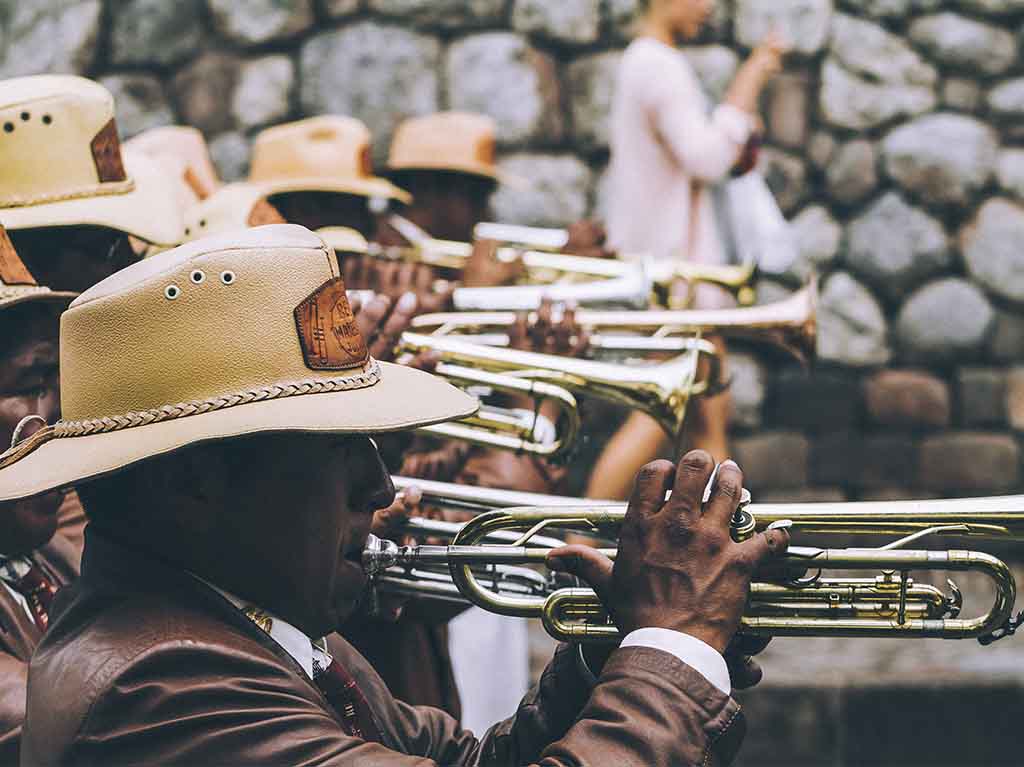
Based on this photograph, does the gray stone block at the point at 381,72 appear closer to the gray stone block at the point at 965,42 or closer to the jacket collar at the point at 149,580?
the gray stone block at the point at 965,42

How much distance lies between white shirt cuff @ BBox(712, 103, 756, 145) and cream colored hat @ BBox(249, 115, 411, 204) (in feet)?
3.74

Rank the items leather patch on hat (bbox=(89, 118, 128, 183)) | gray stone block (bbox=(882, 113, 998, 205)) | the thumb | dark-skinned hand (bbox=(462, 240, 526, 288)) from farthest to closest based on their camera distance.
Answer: gray stone block (bbox=(882, 113, 998, 205)) < dark-skinned hand (bbox=(462, 240, 526, 288)) < leather patch on hat (bbox=(89, 118, 128, 183)) < the thumb

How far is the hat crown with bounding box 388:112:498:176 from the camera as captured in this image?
19.6ft

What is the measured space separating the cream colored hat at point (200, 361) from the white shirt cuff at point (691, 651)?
37 centimetres

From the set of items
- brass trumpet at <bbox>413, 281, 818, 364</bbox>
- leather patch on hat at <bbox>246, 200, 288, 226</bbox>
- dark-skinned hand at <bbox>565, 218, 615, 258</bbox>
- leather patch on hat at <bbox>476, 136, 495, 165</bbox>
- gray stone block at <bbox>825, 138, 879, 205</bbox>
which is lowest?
gray stone block at <bbox>825, 138, 879, 205</bbox>

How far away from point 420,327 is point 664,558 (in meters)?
2.17

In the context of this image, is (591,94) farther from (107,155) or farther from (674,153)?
(107,155)

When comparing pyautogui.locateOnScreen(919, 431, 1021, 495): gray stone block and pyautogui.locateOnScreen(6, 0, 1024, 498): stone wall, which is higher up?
pyautogui.locateOnScreen(6, 0, 1024, 498): stone wall

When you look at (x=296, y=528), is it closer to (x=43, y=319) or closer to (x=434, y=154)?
(x=43, y=319)

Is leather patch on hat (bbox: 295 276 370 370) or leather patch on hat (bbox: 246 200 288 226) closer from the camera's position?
leather patch on hat (bbox: 295 276 370 370)

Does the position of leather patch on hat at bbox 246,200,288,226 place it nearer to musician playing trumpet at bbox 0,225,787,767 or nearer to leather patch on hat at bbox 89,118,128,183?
leather patch on hat at bbox 89,118,128,183

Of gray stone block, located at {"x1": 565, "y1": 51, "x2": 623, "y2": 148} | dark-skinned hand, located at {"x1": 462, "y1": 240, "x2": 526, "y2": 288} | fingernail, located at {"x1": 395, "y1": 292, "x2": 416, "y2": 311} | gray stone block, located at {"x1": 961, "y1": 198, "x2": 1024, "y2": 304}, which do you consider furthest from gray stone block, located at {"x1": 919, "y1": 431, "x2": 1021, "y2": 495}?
fingernail, located at {"x1": 395, "y1": 292, "x2": 416, "y2": 311}

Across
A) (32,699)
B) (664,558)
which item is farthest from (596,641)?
(32,699)

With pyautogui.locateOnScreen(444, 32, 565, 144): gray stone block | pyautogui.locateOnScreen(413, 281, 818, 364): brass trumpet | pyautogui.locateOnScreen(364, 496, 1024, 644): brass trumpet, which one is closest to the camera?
pyautogui.locateOnScreen(364, 496, 1024, 644): brass trumpet
